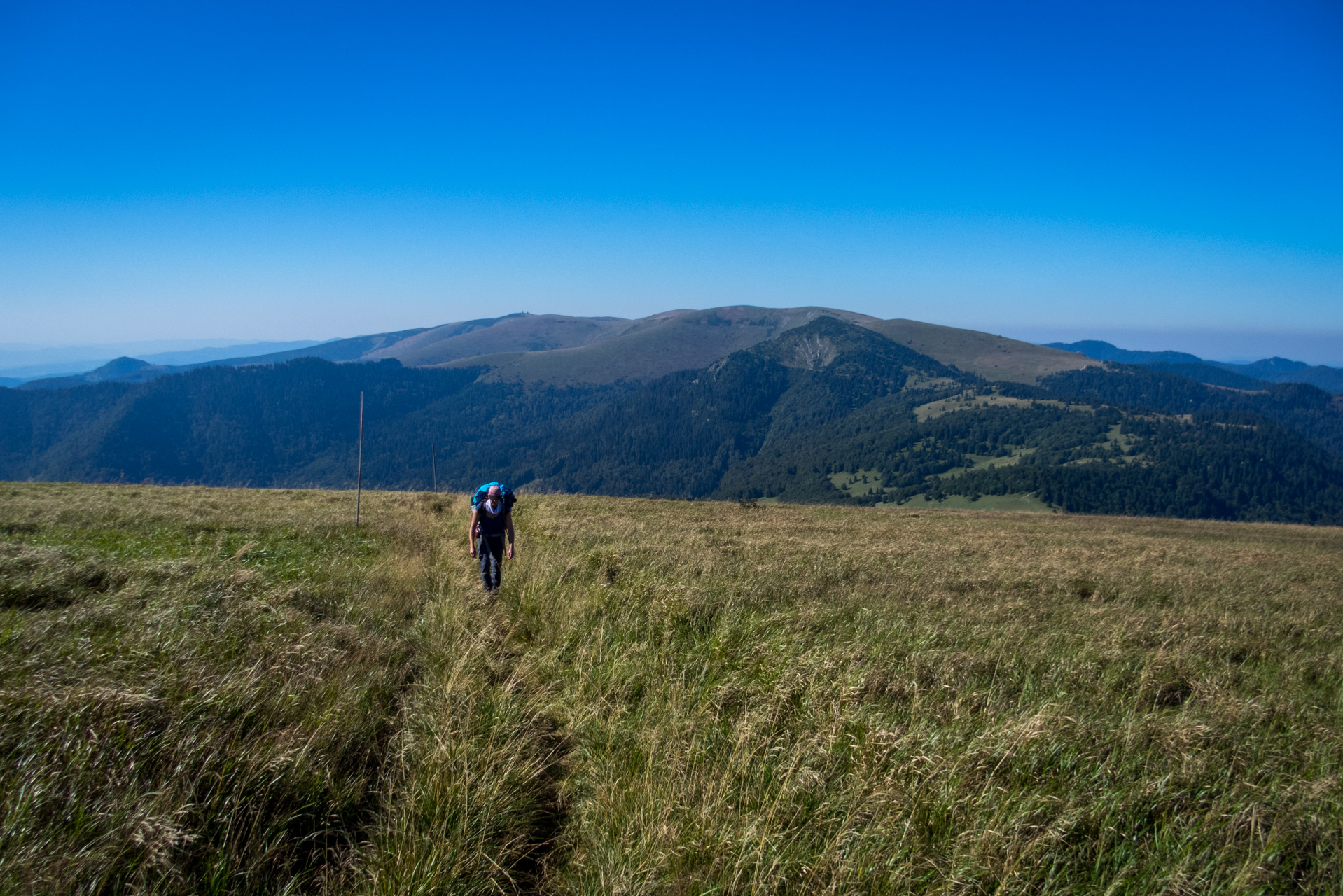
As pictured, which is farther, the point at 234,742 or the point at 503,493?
the point at 503,493

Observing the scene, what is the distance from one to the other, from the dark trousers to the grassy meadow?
331 millimetres

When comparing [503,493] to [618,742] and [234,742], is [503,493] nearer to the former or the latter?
[618,742]

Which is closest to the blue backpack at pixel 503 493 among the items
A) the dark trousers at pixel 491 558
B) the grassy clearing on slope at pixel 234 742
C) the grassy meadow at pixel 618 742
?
the dark trousers at pixel 491 558

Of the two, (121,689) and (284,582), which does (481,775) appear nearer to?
(121,689)

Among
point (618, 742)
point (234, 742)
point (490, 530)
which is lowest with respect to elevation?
point (618, 742)

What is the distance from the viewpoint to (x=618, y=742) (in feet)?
12.9

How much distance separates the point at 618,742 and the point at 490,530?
458 cm

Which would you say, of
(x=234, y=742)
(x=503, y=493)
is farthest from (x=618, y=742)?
(x=503, y=493)

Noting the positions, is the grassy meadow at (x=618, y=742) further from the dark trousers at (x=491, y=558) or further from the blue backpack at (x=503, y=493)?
the blue backpack at (x=503, y=493)

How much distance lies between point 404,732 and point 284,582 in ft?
13.4

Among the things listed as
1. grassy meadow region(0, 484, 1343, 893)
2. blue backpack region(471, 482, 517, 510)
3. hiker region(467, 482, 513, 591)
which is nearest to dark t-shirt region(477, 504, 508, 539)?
hiker region(467, 482, 513, 591)

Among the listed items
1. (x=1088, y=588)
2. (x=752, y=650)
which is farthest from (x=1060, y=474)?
(x=752, y=650)

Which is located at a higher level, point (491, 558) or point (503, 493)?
point (503, 493)

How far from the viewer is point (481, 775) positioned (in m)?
A: 3.33
